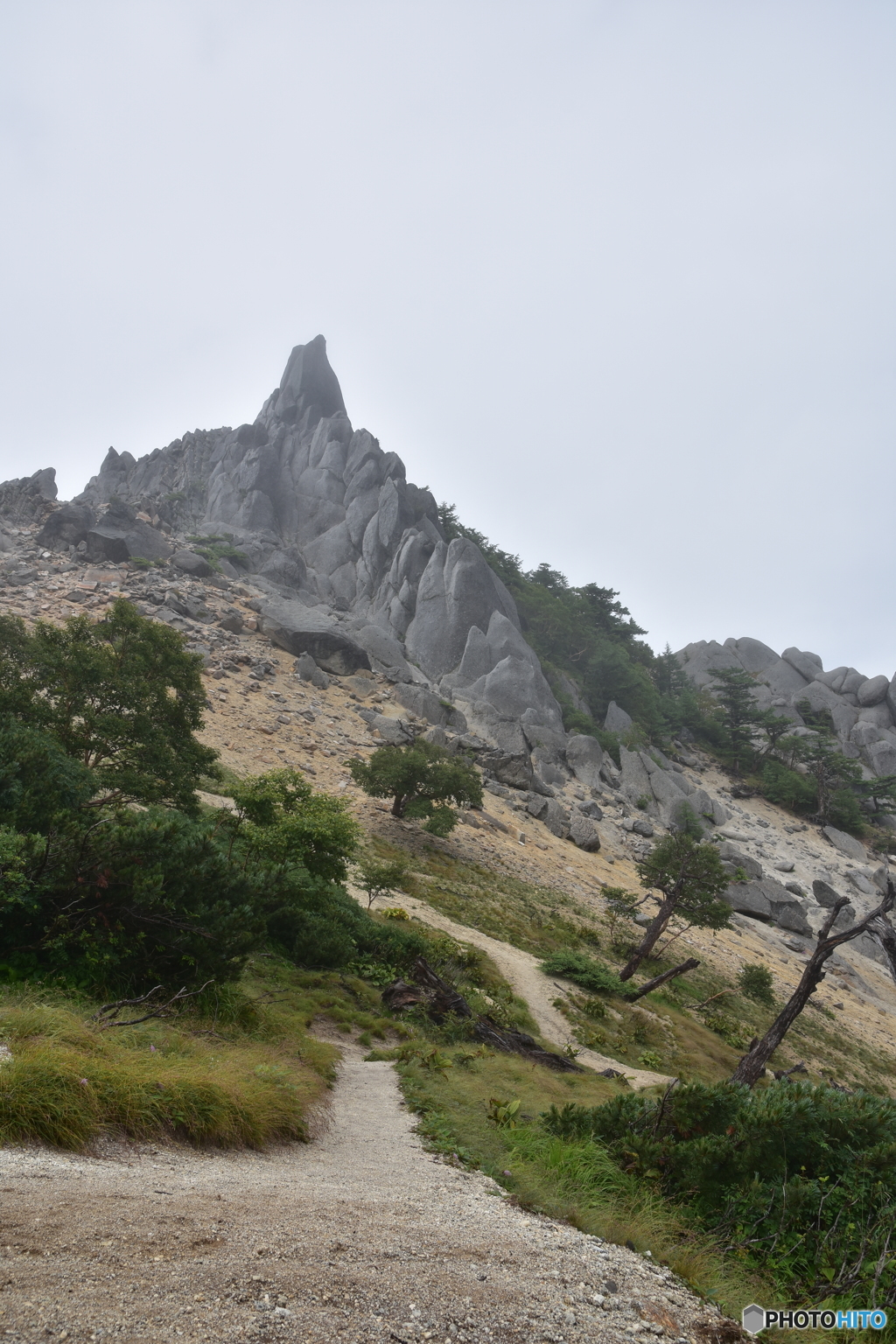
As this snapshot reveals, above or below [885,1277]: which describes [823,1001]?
below

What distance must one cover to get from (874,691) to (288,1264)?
318 ft

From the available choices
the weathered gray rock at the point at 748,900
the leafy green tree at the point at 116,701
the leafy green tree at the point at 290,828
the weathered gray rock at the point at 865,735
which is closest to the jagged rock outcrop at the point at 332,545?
the weathered gray rock at the point at 748,900

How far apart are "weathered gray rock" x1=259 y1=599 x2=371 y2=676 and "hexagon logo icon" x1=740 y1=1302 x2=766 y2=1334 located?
145ft

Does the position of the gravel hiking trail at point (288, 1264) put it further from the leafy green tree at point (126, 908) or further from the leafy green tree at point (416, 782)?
the leafy green tree at point (416, 782)

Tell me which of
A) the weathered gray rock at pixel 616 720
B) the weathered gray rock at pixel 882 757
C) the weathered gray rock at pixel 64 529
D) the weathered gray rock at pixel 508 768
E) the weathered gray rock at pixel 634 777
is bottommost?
the weathered gray rock at pixel 508 768

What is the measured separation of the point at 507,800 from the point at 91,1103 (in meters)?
35.5

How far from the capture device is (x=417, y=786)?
96.7 ft

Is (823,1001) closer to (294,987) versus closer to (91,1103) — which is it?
(294,987)

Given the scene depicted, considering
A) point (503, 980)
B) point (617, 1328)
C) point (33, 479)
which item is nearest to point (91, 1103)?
point (617, 1328)

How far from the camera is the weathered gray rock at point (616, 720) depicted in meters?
58.7

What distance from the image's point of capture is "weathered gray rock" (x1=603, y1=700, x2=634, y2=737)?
193 feet

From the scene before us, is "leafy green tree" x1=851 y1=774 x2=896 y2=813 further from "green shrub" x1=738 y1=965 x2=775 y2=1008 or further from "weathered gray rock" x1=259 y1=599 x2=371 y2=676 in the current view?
"weathered gray rock" x1=259 y1=599 x2=371 y2=676

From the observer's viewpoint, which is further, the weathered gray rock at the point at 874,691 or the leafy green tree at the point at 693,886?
the weathered gray rock at the point at 874,691

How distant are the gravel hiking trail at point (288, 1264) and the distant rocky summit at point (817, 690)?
7215 centimetres
